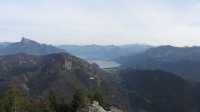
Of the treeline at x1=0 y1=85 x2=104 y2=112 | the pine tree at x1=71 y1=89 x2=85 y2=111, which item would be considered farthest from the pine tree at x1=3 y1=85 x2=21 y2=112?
the pine tree at x1=71 y1=89 x2=85 y2=111

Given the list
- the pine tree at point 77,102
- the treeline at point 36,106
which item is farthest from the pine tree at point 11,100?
the pine tree at point 77,102

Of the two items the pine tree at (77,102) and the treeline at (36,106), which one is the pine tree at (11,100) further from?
the pine tree at (77,102)

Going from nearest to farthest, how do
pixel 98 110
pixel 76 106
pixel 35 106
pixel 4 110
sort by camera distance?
pixel 98 110
pixel 4 110
pixel 76 106
pixel 35 106

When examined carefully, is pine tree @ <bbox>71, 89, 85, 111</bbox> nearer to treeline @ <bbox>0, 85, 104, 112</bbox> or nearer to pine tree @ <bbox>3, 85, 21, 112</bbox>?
treeline @ <bbox>0, 85, 104, 112</bbox>

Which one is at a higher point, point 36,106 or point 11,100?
point 11,100

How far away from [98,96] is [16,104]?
48.2 metres

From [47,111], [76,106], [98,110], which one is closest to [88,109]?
[98,110]

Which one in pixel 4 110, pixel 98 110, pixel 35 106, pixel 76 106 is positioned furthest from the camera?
pixel 35 106

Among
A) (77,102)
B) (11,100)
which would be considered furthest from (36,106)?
(11,100)

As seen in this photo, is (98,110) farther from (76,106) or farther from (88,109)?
(76,106)

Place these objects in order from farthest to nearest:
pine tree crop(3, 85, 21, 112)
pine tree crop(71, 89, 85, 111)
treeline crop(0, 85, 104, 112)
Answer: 1. pine tree crop(71, 89, 85, 111)
2. treeline crop(0, 85, 104, 112)
3. pine tree crop(3, 85, 21, 112)

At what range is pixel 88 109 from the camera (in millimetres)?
79312

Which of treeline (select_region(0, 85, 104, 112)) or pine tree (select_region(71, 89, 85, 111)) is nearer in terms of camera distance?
treeline (select_region(0, 85, 104, 112))

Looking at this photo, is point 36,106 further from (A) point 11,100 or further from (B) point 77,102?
(A) point 11,100
